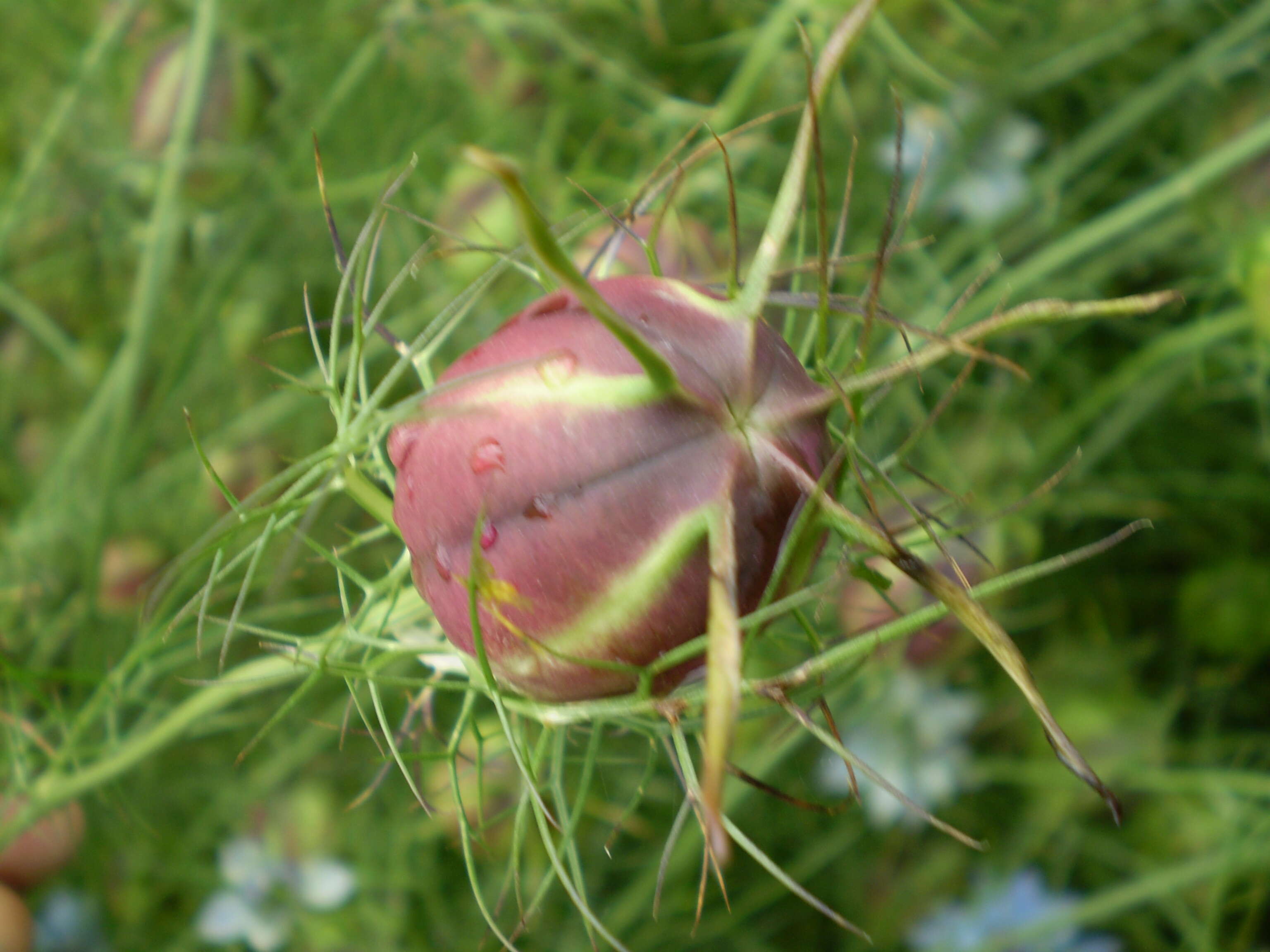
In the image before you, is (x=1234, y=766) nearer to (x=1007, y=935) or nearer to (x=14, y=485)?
(x=1007, y=935)

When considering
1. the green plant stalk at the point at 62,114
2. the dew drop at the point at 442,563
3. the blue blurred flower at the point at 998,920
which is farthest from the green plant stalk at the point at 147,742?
the blue blurred flower at the point at 998,920

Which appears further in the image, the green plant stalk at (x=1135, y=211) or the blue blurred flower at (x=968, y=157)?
the blue blurred flower at (x=968, y=157)

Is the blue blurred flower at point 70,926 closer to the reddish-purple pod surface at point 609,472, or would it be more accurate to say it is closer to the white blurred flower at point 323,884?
the white blurred flower at point 323,884

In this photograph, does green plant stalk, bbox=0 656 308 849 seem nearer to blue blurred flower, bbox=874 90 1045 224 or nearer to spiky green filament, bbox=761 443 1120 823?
spiky green filament, bbox=761 443 1120 823

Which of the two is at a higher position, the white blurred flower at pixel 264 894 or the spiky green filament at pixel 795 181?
the spiky green filament at pixel 795 181

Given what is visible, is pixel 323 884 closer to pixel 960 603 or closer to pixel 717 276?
pixel 717 276

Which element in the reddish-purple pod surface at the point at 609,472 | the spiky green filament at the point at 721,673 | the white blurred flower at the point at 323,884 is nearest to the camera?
the spiky green filament at the point at 721,673

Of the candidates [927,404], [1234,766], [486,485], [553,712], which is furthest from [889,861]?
[486,485]
